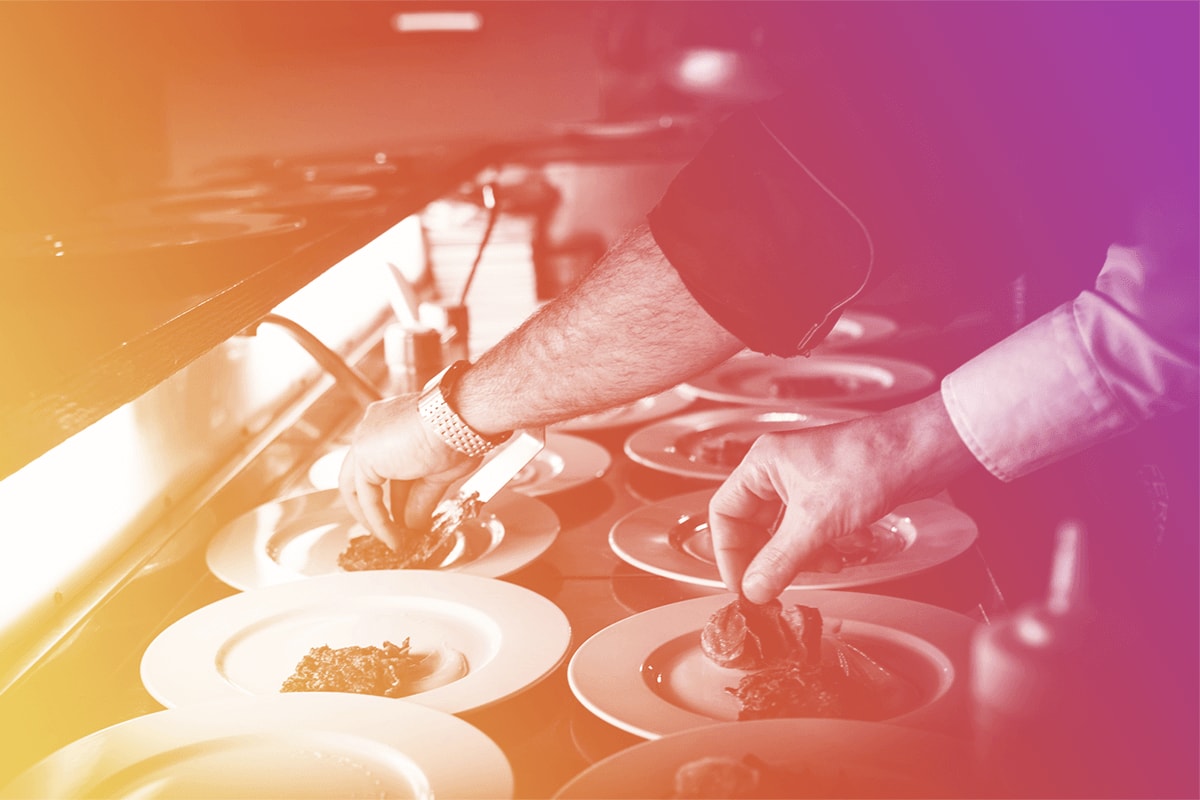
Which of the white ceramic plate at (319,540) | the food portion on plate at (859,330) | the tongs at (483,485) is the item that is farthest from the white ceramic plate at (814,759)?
the food portion on plate at (859,330)

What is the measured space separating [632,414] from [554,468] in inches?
13.2

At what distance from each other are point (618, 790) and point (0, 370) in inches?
24.1

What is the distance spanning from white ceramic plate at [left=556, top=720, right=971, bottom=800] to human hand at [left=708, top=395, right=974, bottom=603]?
8.1 inches

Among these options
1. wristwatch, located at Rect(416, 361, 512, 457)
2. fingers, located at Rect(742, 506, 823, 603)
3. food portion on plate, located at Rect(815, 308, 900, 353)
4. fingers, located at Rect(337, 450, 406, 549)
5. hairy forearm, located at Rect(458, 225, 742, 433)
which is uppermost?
hairy forearm, located at Rect(458, 225, 742, 433)

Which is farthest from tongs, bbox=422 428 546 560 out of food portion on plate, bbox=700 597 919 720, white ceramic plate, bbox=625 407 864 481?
food portion on plate, bbox=700 597 919 720

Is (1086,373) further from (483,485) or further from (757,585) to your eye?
(483,485)

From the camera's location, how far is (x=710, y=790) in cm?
89

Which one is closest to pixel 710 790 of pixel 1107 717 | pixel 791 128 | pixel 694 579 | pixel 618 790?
pixel 618 790

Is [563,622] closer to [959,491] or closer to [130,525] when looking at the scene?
[130,525]

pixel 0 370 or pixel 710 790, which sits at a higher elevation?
pixel 0 370

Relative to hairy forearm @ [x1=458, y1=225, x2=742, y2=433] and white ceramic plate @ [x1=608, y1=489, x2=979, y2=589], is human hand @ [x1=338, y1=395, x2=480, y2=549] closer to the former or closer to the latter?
hairy forearm @ [x1=458, y1=225, x2=742, y2=433]

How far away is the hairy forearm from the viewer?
58.1 inches

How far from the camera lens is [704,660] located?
1.18m

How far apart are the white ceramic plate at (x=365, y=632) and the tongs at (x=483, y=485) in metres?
0.14
